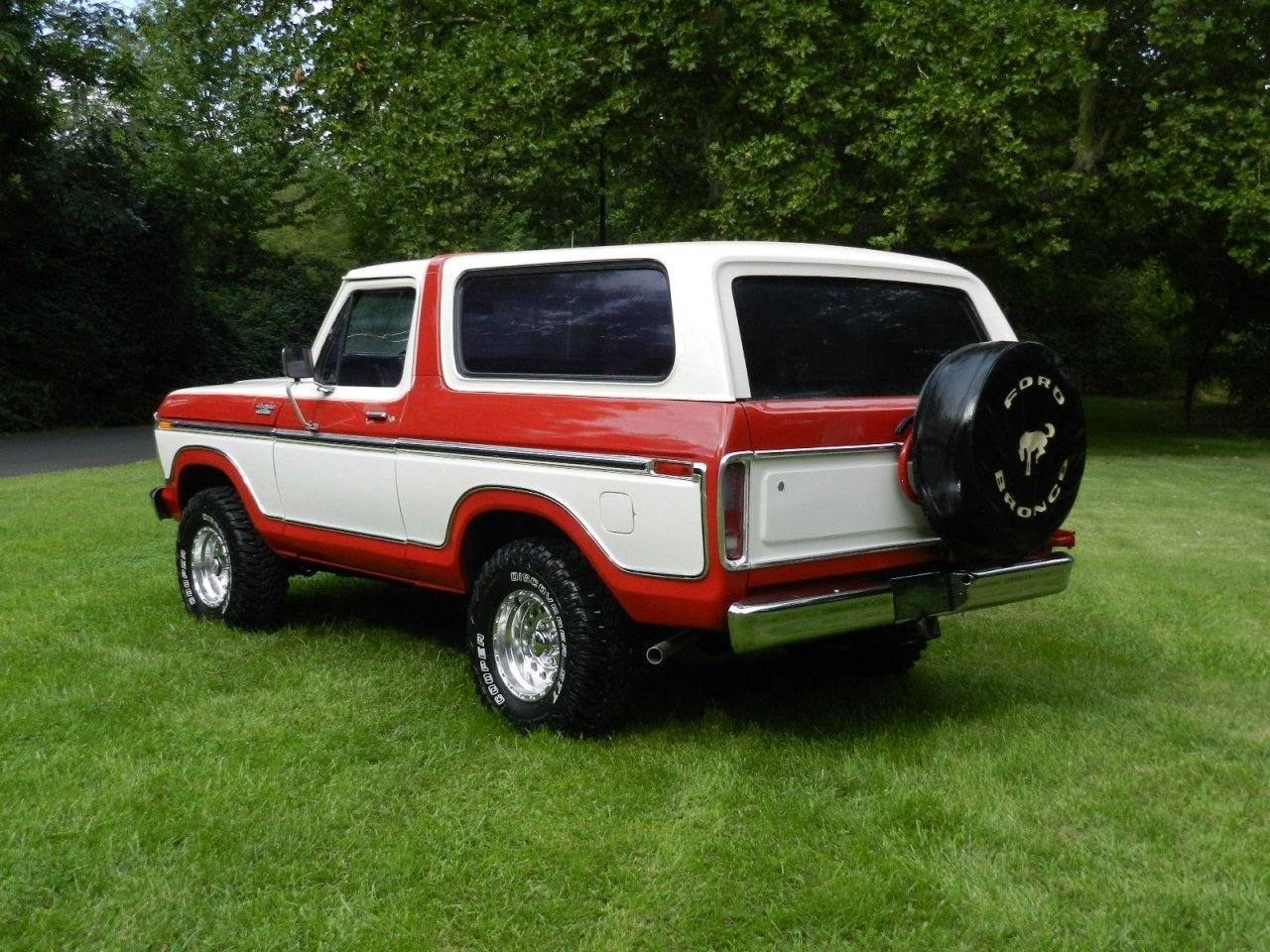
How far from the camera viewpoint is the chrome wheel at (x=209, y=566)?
6801 mm

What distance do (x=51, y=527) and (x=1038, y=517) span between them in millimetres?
7915

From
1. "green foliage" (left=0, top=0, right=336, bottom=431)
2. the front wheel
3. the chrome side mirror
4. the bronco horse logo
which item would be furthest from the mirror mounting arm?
"green foliage" (left=0, top=0, right=336, bottom=431)

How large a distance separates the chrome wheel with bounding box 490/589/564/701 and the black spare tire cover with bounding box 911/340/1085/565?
1512 millimetres

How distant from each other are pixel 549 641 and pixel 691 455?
1152mm

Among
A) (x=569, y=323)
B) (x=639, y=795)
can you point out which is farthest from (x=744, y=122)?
(x=639, y=795)

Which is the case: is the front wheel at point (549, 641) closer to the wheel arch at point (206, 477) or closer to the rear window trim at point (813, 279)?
the rear window trim at point (813, 279)

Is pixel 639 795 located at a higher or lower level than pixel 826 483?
lower

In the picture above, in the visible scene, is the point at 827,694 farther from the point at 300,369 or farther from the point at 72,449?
the point at 72,449

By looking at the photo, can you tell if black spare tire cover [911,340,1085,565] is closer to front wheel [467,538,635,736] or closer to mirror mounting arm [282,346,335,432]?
front wheel [467,538,635,736]

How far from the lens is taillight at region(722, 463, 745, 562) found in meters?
4.32

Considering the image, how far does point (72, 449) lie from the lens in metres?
18.4

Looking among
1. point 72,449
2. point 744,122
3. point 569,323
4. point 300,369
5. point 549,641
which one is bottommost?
point 72,449

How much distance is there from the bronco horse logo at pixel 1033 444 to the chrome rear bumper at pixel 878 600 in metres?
0.50

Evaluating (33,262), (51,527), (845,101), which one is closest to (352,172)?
(33,262)
